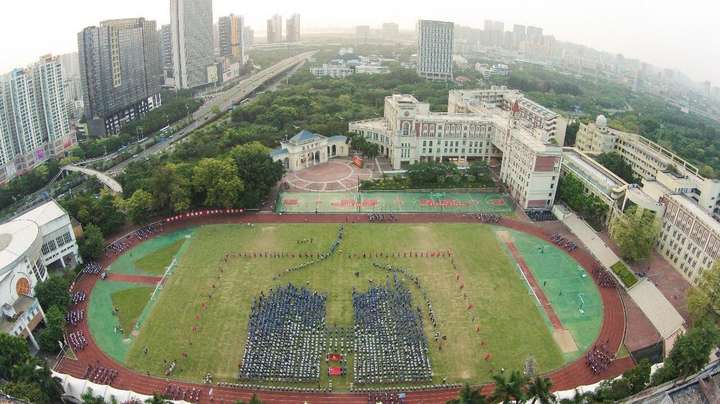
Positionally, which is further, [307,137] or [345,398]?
[307,137]

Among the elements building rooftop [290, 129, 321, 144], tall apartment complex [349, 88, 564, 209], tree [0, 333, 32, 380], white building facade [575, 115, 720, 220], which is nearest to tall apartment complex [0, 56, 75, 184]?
building rooftop [290, 129, 321, 144]

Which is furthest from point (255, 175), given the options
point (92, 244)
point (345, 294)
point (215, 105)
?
point (215, 105)

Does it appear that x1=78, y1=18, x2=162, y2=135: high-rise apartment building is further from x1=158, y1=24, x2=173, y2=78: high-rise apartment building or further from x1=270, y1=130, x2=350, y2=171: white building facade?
x1=270, y1=130, x2=350, y2=171: white building facade

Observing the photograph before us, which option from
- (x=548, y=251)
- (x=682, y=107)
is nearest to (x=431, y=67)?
(x=682, y=107)

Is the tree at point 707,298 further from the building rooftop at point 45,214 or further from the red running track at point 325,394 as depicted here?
the building rooftop at point 45,214

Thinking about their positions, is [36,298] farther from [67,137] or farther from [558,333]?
[67,137]

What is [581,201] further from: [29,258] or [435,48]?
[435,48]

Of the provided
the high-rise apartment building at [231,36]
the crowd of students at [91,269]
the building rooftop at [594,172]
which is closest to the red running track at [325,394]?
the crowd of students at [91,269]
